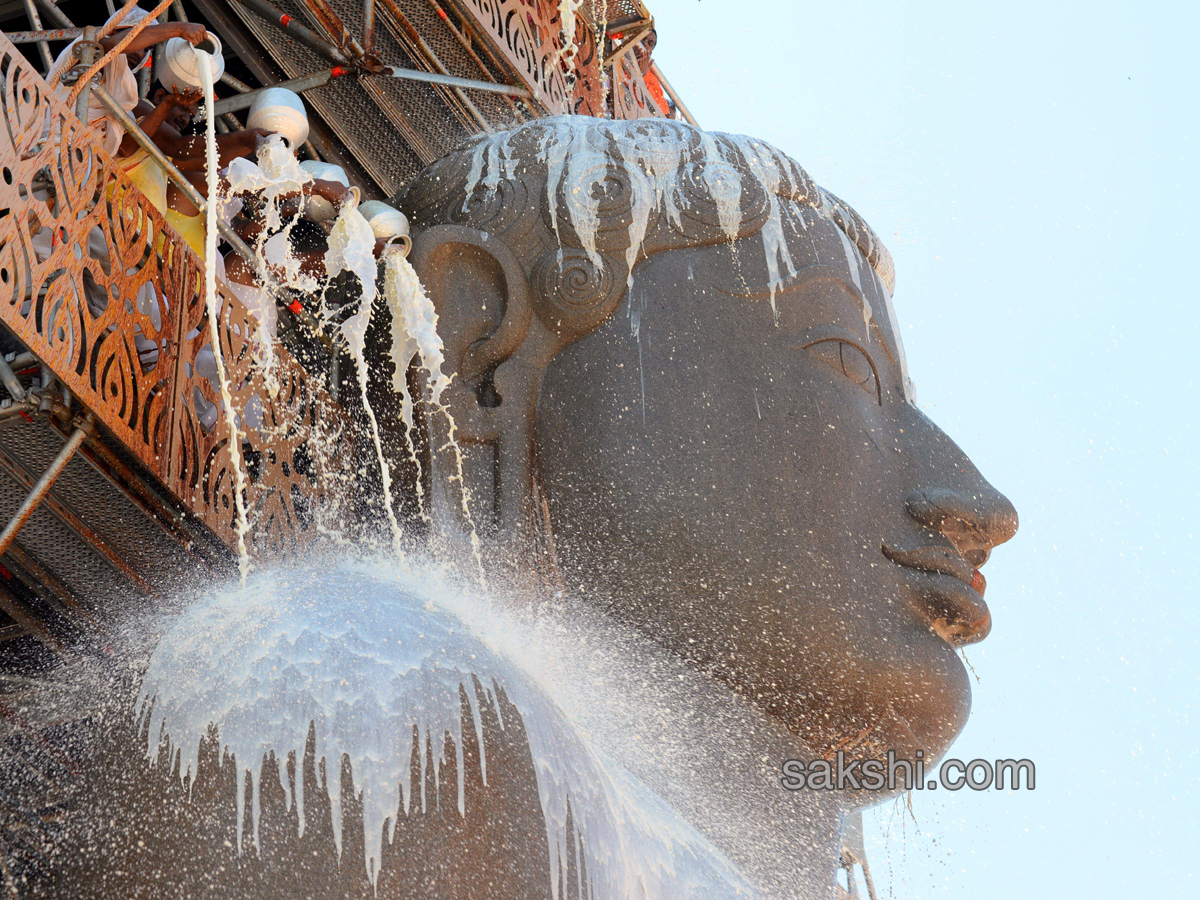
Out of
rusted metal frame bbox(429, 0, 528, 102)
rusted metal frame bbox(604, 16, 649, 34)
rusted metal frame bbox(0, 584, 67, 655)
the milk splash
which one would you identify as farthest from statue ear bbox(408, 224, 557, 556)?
rusted metal frame bbox(604, 16, 649, 34)

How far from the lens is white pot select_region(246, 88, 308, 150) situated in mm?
4492

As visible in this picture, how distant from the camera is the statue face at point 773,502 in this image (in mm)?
3600

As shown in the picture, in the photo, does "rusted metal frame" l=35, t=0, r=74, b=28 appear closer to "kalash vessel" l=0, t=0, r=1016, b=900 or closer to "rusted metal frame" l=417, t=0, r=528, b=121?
"kalash vessel" l=0, t=0, r=1016, b=900

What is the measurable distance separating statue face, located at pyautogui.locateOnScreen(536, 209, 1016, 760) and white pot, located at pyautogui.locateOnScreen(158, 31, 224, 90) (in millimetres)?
1586

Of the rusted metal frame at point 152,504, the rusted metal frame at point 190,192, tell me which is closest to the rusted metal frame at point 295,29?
the rusted metal frame at point 190,192

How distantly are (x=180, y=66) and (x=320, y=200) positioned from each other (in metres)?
0.62

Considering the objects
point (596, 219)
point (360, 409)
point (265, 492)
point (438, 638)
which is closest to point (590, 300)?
point (596, 219)

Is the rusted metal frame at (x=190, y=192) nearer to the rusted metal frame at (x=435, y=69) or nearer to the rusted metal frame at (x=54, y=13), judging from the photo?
the rusted metal frame at (x=54, y=13)

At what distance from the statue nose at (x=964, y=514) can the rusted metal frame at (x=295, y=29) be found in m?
3.62

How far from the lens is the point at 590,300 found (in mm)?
4059

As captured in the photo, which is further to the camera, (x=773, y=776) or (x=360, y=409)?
(x=360, y=409)

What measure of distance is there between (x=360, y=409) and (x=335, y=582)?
120 cm

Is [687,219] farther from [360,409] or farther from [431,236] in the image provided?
[360,409]

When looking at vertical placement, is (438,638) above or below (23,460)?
below
